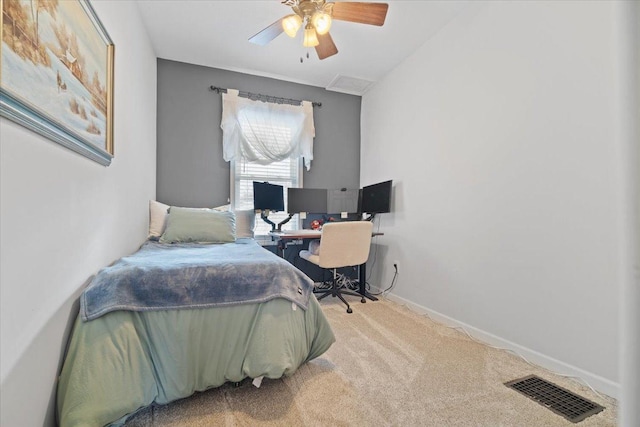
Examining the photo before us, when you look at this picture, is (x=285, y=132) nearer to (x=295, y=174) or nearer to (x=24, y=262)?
(x=295, y=174)

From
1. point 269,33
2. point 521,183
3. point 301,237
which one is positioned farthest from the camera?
point 301,237

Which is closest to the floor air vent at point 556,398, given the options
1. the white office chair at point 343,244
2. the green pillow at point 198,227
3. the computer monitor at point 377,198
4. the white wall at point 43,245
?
the white office chair at point 343,244

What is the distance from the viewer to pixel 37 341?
3.23 ft

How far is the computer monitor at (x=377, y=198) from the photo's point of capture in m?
3.21

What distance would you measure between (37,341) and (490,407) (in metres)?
1.94

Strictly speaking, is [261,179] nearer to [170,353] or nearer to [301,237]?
[301,237]

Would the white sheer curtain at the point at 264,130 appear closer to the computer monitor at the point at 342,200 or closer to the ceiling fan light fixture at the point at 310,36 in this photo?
the computer monitor at the point at 342,200

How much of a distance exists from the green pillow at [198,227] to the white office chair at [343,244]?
871mm

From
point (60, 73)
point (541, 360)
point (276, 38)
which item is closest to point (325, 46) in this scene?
point (276, 38)

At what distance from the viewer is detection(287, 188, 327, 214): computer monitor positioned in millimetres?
3488

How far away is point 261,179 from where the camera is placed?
11.9ft

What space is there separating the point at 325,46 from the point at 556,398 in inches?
111

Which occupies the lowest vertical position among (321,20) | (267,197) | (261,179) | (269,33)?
(267,197)

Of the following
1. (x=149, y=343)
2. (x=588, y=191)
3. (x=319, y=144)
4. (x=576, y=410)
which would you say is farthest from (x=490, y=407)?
(x=319, y=144)
